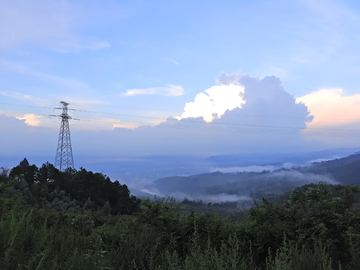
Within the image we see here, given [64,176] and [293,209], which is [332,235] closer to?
[293,209]

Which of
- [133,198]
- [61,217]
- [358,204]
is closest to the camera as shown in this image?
[358,204]

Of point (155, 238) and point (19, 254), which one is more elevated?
point (19, 254)

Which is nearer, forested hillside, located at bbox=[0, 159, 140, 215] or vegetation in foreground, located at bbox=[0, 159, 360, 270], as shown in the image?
vegetation in foreground, located at bbox=[0, 159, 360, 270]

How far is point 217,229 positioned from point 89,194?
36073 millimetres

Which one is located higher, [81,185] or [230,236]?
[230,236]

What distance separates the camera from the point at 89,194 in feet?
127

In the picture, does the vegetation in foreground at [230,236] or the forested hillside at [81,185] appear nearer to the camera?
the vegetation in foreground at [230,236]

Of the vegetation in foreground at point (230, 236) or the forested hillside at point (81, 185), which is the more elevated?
the vegetation in foreground at point (230, 236)

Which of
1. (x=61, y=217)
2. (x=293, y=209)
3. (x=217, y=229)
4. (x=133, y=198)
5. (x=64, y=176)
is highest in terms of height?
(x=293, y=209)

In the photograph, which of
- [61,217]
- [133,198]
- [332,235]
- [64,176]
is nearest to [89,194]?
[64,176]

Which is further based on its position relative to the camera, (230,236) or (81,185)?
(81,185)

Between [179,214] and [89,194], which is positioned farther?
[89,194]

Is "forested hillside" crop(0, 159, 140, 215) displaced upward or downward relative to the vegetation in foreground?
downward

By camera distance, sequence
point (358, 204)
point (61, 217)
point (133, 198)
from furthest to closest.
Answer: point (133, 198) < point (61, 217) < point (358, 204)
